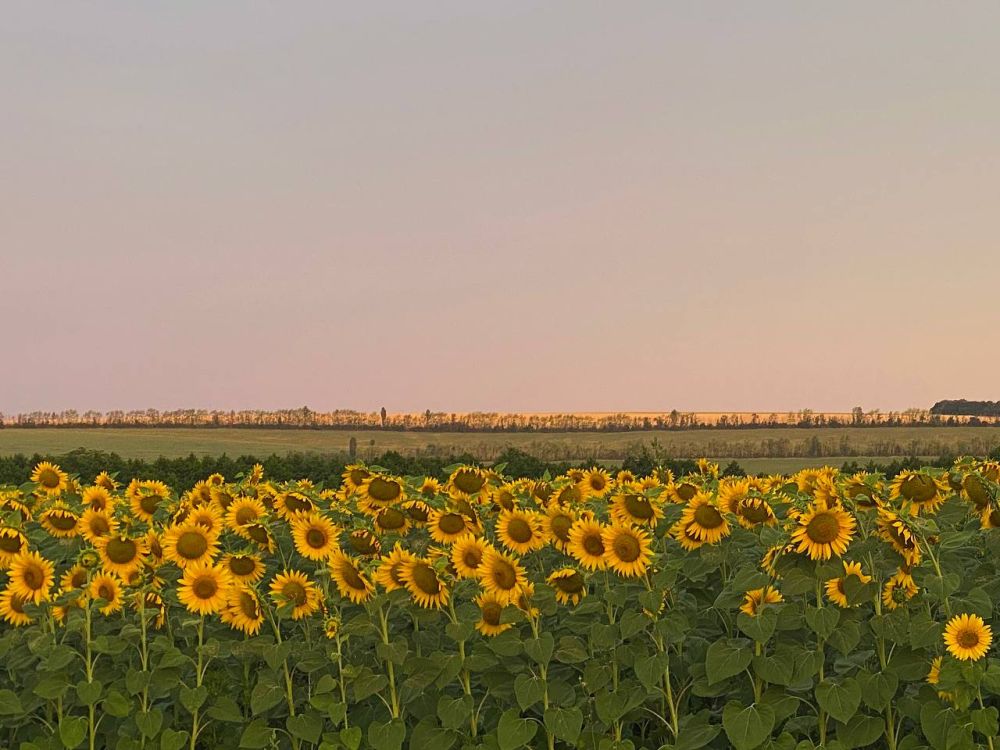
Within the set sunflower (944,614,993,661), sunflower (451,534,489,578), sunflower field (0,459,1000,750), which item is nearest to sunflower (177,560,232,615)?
sunflower field (0,459,1000,750)

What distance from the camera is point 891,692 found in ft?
17.4

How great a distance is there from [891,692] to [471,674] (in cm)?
233

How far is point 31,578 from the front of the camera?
6.30 m

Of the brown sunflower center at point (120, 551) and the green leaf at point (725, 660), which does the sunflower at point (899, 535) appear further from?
the brown sunflower center at point (120, 551)

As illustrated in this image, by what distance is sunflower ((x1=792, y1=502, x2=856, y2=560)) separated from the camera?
5.32m

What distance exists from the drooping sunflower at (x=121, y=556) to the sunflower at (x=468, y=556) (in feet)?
6.89

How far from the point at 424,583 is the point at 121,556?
82.0 inches

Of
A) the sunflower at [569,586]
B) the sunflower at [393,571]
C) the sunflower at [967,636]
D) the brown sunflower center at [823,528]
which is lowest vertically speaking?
the sunflower at [967,636]

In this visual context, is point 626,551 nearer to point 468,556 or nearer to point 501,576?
point 501,576

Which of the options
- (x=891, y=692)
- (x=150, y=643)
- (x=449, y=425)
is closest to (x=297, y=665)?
(x=150, y=643)

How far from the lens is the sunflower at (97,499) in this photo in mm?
8070

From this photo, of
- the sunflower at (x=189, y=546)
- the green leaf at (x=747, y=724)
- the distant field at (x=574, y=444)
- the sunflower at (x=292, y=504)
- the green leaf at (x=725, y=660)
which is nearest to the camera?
the green leaf at (x=747, y=724)

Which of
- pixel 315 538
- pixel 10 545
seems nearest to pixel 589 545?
pixel 315 538

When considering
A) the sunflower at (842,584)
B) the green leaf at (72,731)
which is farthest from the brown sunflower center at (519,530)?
the green leaf at (72,731)
